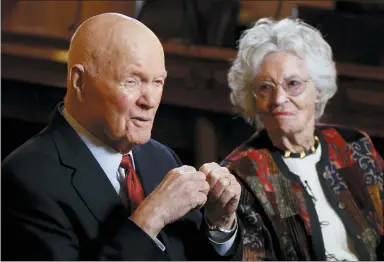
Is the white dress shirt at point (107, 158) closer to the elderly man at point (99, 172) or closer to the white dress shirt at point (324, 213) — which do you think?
the elderly man at point (99, 172)

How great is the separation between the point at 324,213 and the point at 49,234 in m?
0.82

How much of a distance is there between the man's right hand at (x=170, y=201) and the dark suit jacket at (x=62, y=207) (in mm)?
29

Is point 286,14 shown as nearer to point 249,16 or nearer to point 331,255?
point 249,16

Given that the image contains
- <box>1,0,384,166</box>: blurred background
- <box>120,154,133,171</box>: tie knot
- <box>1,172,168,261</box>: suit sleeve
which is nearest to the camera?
<box>1,172,168,261</box>: suit sleeve

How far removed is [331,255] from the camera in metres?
2.10

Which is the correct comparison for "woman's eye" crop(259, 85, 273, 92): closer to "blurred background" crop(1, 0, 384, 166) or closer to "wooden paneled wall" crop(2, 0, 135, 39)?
"blurred background" crop(1, 0, 384, 166)

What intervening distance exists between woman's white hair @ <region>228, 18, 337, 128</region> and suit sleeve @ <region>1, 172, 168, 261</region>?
0.54 metres

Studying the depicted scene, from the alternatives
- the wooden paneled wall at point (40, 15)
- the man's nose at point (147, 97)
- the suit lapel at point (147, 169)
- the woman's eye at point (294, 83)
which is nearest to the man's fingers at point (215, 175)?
the suit lapel at point (147, 169)

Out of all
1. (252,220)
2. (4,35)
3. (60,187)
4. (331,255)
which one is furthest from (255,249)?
(4,35)

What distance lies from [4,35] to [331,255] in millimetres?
1109

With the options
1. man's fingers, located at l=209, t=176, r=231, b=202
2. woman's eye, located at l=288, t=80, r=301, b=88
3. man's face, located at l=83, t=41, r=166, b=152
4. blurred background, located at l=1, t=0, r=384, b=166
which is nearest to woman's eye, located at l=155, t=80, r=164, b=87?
man's face, located at l=83, t=41, r=166, b=152

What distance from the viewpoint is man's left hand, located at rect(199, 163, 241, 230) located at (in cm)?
185

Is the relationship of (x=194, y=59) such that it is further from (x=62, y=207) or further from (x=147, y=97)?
(x=62, y=207)

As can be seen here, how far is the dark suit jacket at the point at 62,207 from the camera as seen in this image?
1.74 m
